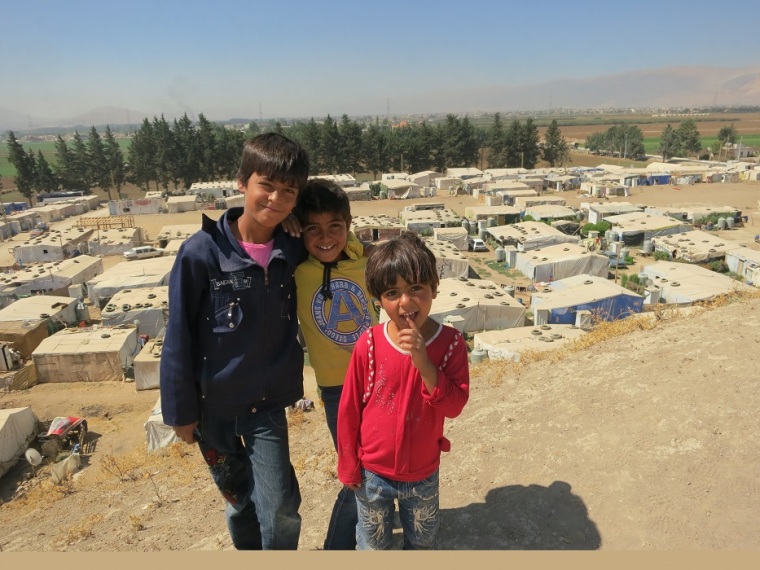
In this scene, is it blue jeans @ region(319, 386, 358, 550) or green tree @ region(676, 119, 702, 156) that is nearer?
blue jeans @ region(319, 386, 358, 550)

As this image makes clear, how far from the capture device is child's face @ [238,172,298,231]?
2.46 meters

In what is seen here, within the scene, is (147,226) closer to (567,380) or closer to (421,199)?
(421,199)

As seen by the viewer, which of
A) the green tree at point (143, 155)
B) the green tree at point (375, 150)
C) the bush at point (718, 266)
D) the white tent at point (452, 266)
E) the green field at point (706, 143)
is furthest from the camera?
the green field at point (706, 143)

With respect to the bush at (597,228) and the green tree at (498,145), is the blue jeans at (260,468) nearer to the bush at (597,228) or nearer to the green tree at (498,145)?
the bush at (597,228)

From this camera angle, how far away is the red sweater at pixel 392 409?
8.03 ft

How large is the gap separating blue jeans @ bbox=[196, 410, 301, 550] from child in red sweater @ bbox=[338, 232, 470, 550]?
370mm

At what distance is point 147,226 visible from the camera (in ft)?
128

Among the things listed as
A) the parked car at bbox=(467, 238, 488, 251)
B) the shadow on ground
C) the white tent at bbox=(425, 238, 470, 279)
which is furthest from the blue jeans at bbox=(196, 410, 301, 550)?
the parked car at bbox=(467, 238, 488, 251)

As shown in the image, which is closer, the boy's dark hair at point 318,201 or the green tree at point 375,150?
the boy's dark hair at point 318,201

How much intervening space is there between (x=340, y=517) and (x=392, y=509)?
0.56 m

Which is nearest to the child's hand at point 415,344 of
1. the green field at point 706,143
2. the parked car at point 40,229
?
the parked car at point 40,229

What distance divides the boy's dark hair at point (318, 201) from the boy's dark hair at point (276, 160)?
0.48 feet

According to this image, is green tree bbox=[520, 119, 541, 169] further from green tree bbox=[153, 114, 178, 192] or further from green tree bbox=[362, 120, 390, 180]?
green tree bbox=[153, 114, 178, 192]

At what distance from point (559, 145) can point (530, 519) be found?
6954cm
